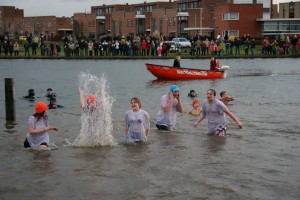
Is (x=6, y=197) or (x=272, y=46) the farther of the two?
(x=272, y=46)

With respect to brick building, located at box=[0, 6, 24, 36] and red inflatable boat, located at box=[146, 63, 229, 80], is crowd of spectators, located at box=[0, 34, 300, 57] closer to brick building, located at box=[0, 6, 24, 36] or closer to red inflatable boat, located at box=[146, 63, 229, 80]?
red inflatable boat, located at box=[146, 63, 229, 80]

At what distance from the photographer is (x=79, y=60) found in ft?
174

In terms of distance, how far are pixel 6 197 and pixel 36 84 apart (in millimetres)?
24806

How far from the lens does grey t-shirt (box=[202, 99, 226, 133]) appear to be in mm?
14273

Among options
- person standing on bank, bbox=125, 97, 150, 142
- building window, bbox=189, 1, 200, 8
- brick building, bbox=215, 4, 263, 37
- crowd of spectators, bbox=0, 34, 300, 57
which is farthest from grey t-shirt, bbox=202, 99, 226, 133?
building window, bbox=189, 1, 200, 8

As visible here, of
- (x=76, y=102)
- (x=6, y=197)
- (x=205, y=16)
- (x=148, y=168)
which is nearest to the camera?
(x=6, y=197)

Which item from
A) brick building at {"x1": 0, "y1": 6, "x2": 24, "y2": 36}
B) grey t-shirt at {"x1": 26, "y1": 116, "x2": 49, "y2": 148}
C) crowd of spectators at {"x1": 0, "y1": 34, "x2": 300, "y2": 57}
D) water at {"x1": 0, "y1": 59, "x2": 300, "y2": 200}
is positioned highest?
brick building at {"x1": 0, "y1": 6, "x2": 24, "y2": 36}

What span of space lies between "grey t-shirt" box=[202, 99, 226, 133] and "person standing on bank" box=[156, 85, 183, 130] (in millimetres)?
770

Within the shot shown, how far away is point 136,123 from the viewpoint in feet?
44.2

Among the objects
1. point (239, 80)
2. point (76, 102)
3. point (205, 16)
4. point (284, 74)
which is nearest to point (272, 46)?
point (284, 74)

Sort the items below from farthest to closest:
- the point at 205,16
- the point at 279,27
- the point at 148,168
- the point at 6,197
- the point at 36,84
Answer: the point at 205,16 → the point at 279,27 → the point at 36,84 → the point at 148,168 → the point at 6,197

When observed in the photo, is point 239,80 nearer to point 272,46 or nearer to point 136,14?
point 272,46

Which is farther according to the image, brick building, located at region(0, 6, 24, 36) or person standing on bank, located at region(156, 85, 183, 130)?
brick building, located at region(0, 6, 24, 36)

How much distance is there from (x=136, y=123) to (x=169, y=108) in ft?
5.72
